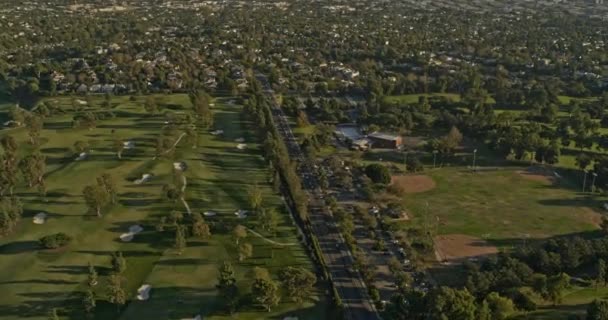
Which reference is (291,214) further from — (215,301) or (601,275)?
(601,275)

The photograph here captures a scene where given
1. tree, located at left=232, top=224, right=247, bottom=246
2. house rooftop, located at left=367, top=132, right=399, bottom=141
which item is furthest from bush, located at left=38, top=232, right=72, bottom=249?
house rooftop, located at left=367, top=132, right=399, bottom=141

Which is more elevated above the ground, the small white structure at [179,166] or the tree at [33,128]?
the tree at [33,128]

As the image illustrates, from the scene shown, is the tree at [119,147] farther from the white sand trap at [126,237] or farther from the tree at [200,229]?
the tree at [200,229]

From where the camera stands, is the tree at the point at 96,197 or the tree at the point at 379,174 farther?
the tree at the point at 379,174

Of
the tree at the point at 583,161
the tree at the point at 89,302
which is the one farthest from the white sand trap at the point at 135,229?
the tree at the point at 583,161

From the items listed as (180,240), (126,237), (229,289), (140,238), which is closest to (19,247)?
(126,237)

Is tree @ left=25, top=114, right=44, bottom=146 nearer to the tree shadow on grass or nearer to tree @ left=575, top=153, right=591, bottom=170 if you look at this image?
the tree shadow on grass

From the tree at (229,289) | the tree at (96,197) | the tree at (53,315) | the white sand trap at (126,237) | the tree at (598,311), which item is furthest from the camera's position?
the tree at (96,197)
